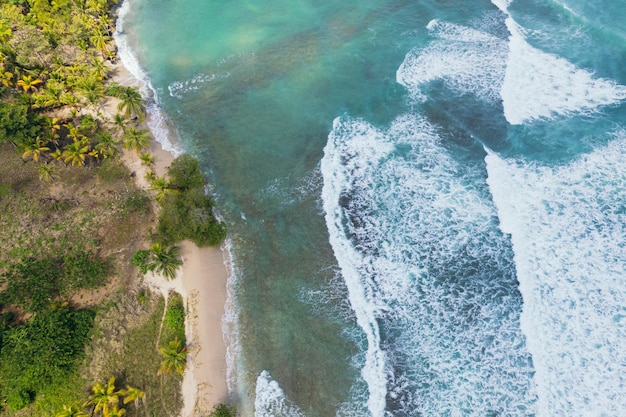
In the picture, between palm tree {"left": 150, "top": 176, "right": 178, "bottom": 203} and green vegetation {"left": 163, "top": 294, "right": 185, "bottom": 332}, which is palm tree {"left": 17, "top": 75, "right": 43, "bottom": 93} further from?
green vegetation {"left": 163, "top": 294, "right": 185, "bottom": 332}

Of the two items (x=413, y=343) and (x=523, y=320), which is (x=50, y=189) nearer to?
(x=413, y=343)

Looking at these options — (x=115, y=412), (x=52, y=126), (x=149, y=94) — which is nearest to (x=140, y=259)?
(x=115, y=412)

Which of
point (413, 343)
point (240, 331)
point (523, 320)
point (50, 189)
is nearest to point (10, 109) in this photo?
point (50, 189)

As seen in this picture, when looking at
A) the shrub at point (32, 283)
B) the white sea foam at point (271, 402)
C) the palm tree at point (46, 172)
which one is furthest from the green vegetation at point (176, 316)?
the palm tree at point (46, 172)

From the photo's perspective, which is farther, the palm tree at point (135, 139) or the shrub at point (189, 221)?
the palm tree at point (135, 139)

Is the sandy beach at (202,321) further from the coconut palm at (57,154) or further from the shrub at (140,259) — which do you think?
the coconut palm at (57,154)

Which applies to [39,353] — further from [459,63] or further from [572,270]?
[459,63]

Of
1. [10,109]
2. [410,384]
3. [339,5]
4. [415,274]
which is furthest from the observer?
[339,5]
